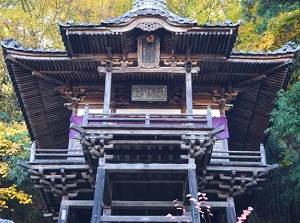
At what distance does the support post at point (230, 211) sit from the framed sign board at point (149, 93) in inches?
137

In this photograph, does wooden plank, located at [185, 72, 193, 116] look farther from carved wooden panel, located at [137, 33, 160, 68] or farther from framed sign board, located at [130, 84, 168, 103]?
framed sign board, located at [130, 84, 168, 103]

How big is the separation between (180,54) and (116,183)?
4082mm

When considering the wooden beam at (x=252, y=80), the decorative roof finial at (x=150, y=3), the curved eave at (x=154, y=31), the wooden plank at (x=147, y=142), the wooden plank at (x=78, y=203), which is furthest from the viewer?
the decorative roof finial at (x=150, y=3)

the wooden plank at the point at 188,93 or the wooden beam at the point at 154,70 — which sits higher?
the wooden beam at the point at 154,70

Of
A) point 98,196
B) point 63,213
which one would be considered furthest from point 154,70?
point 63,213

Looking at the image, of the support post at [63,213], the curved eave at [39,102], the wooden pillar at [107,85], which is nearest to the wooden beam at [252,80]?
the wooden pillar at [107,85]

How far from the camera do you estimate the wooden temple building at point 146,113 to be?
10750 millimetres

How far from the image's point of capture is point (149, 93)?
1338 cm

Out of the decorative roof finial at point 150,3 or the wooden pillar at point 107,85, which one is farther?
the decorative roof finial at point 150,3

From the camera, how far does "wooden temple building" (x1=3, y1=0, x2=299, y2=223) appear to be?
1075 centimetres

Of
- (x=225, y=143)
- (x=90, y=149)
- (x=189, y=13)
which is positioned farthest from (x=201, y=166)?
(x=189, y=13)

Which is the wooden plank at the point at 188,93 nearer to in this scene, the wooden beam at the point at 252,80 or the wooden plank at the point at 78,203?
the wooden beam at the point at 252,80

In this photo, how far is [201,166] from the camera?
1132cm

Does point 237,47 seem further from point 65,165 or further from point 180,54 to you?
point 65,165
